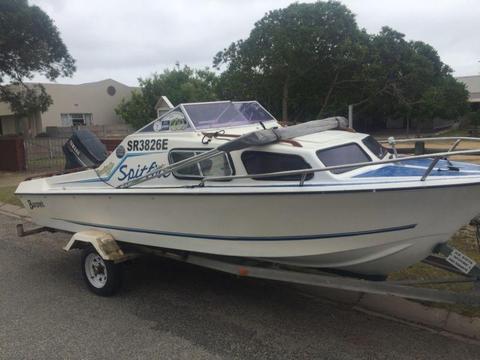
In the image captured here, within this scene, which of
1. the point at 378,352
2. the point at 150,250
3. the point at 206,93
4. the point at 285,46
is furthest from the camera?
the point at 206,93

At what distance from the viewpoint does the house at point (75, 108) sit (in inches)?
1635

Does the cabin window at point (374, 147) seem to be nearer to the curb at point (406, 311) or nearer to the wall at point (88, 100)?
the curb at point (406, 311)

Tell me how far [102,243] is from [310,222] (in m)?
2.41

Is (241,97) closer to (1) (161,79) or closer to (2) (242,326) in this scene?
(2) (242,326)

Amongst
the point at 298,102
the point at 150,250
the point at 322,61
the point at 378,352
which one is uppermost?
the point at 322,61

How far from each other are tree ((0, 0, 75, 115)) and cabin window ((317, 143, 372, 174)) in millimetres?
16642

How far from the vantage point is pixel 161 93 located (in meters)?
42.3

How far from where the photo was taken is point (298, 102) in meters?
23.2

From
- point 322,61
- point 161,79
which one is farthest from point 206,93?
point 322,61

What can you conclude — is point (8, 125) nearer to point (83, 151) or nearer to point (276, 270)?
point (83, 151)

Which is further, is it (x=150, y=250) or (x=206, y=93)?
(x=206, y=93)

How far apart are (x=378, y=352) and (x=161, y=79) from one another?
41.8 meters

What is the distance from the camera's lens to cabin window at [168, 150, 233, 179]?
459cm

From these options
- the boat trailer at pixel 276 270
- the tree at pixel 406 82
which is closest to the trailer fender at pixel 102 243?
the boat trailer at pixel 276 270
